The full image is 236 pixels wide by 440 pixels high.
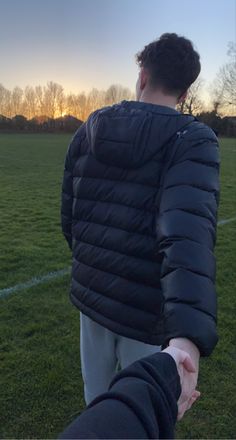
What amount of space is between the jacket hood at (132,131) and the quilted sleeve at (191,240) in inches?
4.0

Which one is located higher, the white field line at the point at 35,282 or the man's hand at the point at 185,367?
the man's hand at the point at 185,367

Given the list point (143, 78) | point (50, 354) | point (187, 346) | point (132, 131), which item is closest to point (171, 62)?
point (143, 78)

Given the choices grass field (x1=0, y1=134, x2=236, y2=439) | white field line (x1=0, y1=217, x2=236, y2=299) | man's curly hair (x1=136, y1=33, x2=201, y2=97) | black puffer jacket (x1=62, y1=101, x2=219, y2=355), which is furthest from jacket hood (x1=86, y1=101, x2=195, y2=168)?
white field line (x1=0, y1=217, x2=236, y2=299)

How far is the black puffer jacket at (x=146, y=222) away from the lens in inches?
52.4

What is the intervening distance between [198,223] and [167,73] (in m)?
0.68

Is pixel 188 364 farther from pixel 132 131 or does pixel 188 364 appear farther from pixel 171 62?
pixel 171 62

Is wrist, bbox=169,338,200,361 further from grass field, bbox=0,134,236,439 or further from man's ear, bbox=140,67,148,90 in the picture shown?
grass field, bbox=0,134,236,439

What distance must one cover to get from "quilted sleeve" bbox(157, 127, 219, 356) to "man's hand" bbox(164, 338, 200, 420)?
25 millimetres

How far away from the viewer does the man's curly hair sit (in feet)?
5.81

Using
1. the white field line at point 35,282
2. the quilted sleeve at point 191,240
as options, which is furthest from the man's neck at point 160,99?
the white field line at point 35,282

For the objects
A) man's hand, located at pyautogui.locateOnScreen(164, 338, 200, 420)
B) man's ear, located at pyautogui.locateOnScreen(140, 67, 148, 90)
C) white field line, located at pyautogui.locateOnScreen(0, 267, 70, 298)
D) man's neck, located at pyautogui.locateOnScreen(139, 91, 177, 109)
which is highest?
man's ear, located at pyautogui.locateOnScreen(140, 67, 148, 90)

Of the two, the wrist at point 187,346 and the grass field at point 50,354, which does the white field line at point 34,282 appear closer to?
the grass field at point 50,354

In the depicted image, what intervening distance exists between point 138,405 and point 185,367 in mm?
246

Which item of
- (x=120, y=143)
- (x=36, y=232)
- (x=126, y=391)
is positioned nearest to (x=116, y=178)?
(x=120, y=143)
